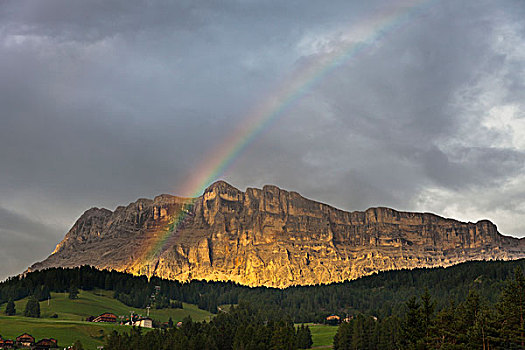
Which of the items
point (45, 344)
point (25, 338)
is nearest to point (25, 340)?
point (25, 338)

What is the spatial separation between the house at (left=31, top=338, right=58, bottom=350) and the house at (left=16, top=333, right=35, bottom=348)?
4.83ft

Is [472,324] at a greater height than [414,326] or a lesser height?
greater

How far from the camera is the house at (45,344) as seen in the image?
15750 cm

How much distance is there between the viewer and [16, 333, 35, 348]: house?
15788cm

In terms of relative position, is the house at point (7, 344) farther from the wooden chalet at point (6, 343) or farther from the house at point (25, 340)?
the house at point (25, 340)

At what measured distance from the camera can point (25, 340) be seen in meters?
159

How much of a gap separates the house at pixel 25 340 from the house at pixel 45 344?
1.47 meters

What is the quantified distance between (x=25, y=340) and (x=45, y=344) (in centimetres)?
540

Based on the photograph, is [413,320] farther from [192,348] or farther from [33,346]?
[33,346]

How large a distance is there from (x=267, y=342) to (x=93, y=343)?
57.5 m

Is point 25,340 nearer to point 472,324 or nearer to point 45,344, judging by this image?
point 45,344

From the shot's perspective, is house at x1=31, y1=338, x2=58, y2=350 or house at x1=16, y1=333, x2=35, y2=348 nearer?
house at x1=31, y1=338, x2=58, y2=350

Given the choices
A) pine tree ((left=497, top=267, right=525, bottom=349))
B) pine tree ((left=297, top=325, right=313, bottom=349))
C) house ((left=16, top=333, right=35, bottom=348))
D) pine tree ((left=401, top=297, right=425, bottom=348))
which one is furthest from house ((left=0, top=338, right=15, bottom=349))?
pine tree ((left=497, top=267, right=525, bottom=349))

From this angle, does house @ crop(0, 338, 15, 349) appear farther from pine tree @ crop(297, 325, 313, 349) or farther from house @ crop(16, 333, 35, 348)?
pine tree @ crop(297, 325, 313, 349)
